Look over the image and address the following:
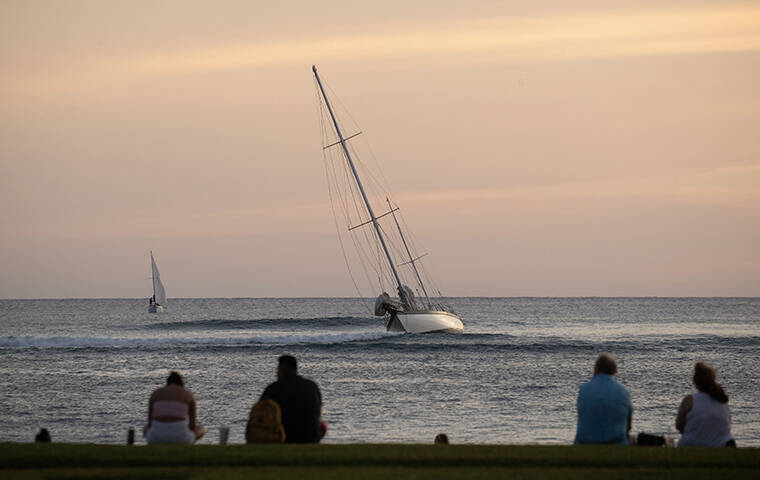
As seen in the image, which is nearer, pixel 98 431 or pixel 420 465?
pixel 420 465

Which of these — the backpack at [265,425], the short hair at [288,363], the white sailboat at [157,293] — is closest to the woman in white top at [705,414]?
the short hair at [288,363]

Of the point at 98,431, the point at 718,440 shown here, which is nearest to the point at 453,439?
the point at 98,431

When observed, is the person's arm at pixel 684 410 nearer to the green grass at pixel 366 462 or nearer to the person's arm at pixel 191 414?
the green grass at pixel 366 462

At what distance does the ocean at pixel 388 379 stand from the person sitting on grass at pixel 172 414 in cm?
951

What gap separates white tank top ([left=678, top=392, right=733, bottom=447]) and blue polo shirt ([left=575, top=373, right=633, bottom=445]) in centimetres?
77

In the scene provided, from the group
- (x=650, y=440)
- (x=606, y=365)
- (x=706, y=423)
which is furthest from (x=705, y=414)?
(x=606, y=365)

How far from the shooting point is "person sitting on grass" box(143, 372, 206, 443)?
34.8ft

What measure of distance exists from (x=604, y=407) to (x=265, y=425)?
3.77 m

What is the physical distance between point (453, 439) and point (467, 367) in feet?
64.0

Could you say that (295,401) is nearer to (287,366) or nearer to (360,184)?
(287,366)

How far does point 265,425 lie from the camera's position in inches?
425

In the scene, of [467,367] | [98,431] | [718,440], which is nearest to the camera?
[718,440]

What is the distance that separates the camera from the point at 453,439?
67.3ft

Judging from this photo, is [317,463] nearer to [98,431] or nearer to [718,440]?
[718,440]
